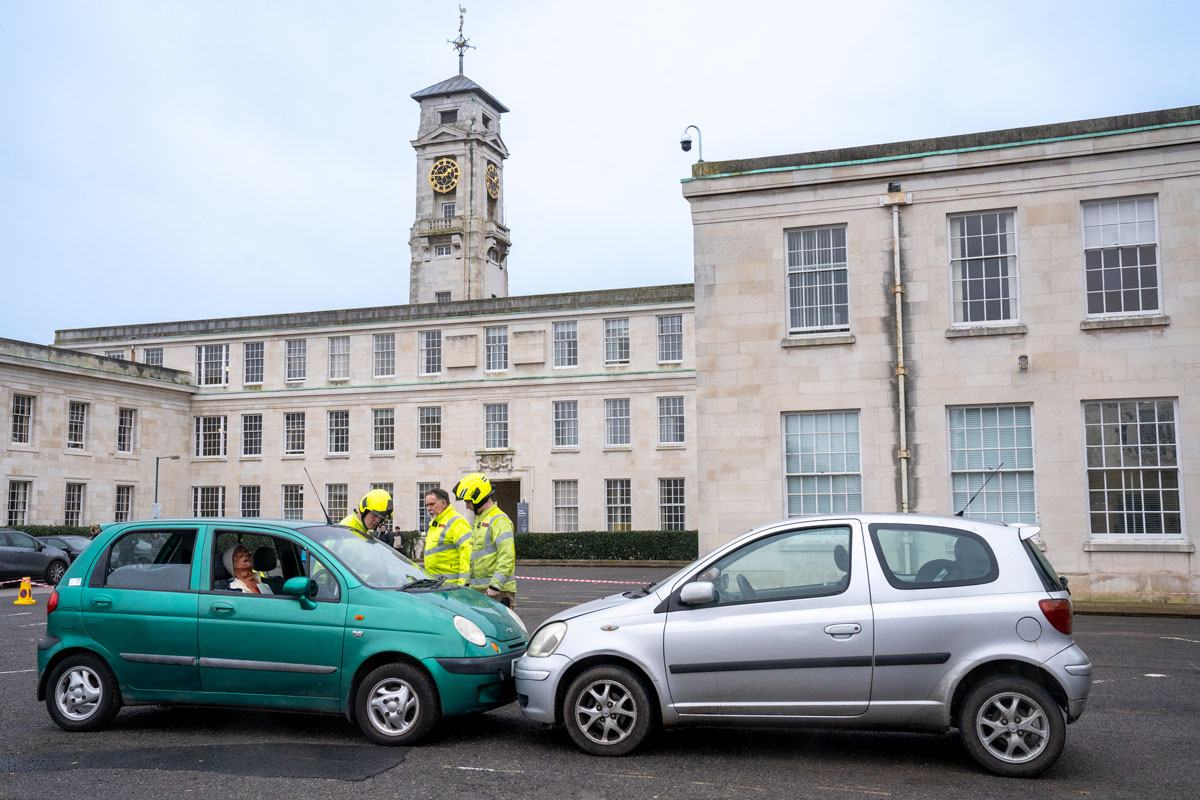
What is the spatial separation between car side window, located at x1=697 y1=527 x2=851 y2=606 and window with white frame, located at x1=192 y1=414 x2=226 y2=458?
152 feet

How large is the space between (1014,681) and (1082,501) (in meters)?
13.2

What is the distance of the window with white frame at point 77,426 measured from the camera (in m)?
43.2

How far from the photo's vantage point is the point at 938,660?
6.76 meters

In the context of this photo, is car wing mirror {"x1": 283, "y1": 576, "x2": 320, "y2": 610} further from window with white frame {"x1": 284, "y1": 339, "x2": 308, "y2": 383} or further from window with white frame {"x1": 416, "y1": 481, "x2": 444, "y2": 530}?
window with white frame {"x1": 284, "y1": 339, "x2": 308, "y2": 383}

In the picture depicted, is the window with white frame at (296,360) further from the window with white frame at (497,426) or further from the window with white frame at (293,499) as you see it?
the window with white frame at (497,426)

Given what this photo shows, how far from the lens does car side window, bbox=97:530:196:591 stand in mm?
8133

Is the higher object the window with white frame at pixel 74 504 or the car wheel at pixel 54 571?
the window with white frame at pixel 74 504

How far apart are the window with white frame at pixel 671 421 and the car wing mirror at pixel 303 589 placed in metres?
35.3

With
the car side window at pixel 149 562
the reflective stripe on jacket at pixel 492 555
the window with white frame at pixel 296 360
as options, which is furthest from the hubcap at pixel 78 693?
the window with white frame at pixel 296 360

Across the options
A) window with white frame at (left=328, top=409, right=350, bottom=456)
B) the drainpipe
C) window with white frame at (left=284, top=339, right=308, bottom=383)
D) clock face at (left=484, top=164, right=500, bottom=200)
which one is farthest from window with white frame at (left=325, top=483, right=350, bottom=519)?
the drainpipe

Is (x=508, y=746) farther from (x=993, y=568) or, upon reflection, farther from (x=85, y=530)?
(x=85, y=530)

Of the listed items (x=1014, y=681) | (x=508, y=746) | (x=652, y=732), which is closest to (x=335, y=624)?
(x=508, y=746)

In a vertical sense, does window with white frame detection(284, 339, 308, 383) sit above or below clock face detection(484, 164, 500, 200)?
below

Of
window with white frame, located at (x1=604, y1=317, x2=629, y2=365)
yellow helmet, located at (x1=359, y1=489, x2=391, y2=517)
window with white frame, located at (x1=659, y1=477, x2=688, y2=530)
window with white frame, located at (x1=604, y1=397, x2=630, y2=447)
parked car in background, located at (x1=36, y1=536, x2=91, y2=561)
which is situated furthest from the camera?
window with white frame, located at (x1=604, y1=317, x2=629, y2=365)
